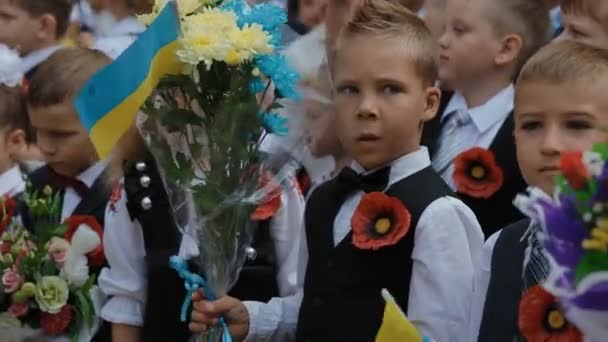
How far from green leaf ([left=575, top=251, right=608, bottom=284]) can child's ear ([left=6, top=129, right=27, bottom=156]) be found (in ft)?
12.4

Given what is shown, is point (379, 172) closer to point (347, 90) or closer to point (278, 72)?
point (347, 90)

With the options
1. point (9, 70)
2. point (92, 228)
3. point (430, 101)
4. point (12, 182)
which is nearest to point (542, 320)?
point (430, 101)

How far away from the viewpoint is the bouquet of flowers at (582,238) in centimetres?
274

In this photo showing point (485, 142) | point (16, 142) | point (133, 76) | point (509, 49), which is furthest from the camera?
point (16, 142)

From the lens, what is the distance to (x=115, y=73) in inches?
163

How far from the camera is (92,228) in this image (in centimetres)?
522

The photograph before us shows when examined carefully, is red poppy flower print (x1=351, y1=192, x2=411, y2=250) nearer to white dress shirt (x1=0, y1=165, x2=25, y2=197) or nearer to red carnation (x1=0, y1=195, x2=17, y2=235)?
red carnation (x1=0, y1=195, x2=17, y2=235)

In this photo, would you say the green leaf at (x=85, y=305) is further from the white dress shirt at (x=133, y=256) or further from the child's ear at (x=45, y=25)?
the child's ear at (x=45, y=25)

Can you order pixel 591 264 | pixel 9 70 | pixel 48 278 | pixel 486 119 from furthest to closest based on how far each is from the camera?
pixel 9 70, pixel 486 119, pixel 48 278, pixel 591 264

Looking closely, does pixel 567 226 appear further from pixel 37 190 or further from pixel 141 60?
pixel 37 190

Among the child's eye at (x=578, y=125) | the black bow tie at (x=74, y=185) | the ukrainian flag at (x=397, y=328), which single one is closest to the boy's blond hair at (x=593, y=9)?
the child's eye at (x=578, y=125)

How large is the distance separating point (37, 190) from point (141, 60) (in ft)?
4.84

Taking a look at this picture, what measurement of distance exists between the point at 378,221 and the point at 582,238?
1413 mm

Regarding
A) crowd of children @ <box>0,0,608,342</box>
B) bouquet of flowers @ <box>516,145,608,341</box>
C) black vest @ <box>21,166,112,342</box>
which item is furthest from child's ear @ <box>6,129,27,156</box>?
bouquet of flowers @ <box>516,145,608,341</box>
